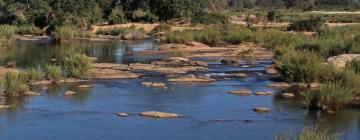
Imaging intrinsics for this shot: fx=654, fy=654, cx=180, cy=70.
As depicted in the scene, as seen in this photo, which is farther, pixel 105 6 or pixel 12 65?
pixel 105 6

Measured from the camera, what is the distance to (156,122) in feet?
52.3

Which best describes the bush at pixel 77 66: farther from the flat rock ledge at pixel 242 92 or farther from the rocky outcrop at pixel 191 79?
the flat rock ledge at pixel 242 92

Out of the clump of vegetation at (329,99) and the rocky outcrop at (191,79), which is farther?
the rocky outcrop at (191,79)

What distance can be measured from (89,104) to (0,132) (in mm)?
4174

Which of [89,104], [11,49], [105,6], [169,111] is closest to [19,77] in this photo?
[89,104]

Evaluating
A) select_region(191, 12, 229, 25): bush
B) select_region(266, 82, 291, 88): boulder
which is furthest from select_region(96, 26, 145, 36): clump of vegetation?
select_region(266, 82, 291, 88): boulder

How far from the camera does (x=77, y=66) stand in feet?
81.8

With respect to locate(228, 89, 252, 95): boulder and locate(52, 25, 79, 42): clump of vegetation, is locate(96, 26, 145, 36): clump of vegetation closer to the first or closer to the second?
locate(52, 25, 79, 42): clump of vegetation

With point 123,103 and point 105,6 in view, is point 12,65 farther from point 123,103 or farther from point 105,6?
point 105,6

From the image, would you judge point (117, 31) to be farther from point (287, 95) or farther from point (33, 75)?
point (287, 95)

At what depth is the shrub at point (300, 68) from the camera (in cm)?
2275

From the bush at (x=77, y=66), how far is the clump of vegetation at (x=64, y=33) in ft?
84.4

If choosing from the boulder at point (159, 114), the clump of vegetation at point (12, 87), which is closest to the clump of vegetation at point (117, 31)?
the clump of vegetation at point (12, 87)

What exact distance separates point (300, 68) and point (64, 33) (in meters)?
32.1
